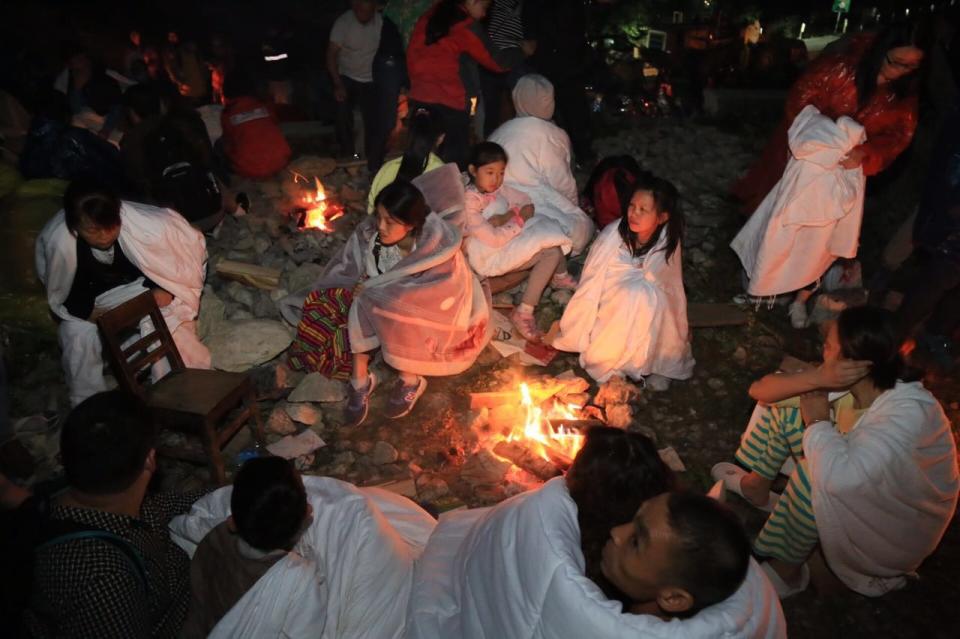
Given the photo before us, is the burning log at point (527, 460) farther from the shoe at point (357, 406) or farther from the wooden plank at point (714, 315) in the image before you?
the wooden plank at point (714, 315)

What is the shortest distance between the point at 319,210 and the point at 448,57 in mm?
2281

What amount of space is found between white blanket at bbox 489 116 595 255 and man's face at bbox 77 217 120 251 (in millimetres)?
3538

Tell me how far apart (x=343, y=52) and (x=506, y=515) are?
697cm

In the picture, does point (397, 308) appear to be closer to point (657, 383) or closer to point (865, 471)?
point (657, 383)

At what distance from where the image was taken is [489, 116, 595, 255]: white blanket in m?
6.09

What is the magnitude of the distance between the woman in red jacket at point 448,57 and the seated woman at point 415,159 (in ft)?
2.50

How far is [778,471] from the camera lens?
393 cm

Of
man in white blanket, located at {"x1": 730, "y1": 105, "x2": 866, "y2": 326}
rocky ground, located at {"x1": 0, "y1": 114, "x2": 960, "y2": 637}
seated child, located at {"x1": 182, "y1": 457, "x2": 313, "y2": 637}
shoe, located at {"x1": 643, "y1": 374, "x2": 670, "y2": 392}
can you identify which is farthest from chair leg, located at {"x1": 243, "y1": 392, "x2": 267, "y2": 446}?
man in white blanket, located at {"x1": 730, "y1": 105, "x2": 866, "y2": 326}

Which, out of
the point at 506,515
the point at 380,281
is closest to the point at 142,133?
the point at 380,281

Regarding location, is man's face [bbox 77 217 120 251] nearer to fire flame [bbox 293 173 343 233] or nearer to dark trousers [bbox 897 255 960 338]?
fire flame [bbox 293 173 343 233]

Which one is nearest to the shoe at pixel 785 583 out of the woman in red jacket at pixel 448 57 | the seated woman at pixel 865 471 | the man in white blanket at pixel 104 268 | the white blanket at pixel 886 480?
the seated woman at pixel 865 471

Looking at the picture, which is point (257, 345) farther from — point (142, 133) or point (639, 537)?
point (639, 537)

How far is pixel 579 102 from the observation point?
26.9 ft

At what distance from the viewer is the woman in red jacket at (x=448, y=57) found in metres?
6.45
